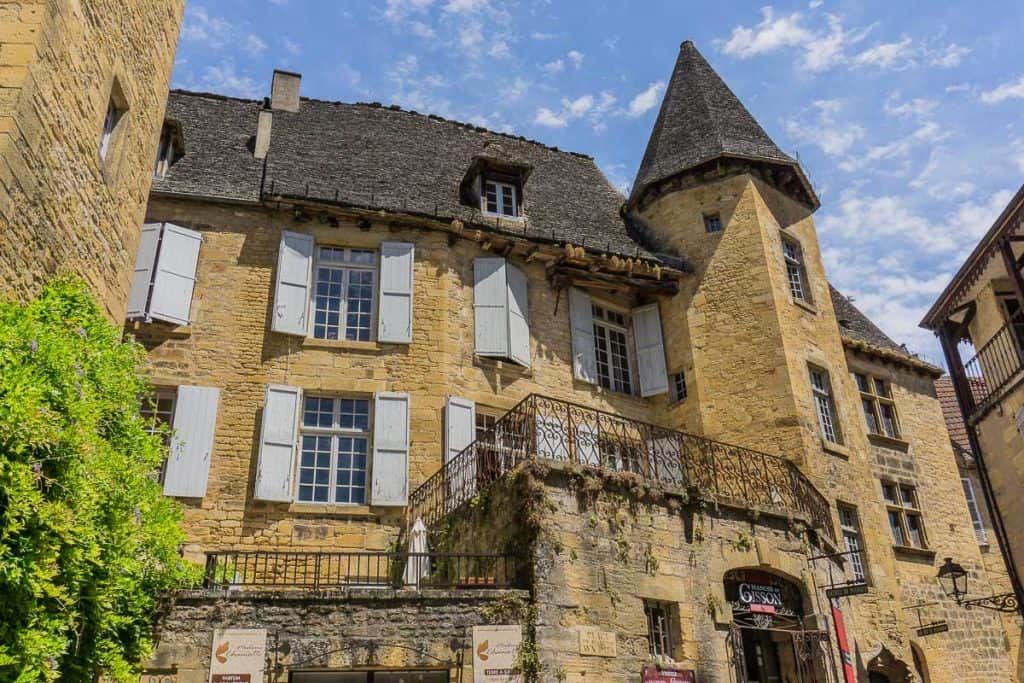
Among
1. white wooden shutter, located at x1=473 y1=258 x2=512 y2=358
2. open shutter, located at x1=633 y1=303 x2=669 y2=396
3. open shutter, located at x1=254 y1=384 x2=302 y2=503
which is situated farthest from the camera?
open shutter, located at x1=633 y1=303 x2=669 y2=396

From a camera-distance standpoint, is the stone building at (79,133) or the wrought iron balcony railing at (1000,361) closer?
the stone building at (79,133)

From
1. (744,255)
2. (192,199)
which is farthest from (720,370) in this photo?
(192,199)

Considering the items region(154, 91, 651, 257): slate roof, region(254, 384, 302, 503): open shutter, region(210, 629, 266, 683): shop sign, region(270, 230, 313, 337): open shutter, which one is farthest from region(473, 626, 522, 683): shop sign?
region(154, 91, 651, 257): slate roof

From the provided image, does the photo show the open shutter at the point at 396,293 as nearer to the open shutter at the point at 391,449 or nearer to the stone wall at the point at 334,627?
the open shutter at the point at 391,449

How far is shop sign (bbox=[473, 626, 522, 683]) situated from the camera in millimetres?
8031

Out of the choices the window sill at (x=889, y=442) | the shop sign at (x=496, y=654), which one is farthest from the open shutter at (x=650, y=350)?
the shop sign at (x=496, y=654)

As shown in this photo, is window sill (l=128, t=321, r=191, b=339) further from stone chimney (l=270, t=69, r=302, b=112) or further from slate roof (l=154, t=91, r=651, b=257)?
stone chimney (l=270, t=69, r=302, b=112)

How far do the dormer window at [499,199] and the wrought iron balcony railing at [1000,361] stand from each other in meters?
7.55

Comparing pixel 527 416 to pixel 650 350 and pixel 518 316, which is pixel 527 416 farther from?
pixel 650 350

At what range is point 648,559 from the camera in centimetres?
935

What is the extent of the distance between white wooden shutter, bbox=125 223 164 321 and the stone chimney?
5323mm

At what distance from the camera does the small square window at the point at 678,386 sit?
1458 cm

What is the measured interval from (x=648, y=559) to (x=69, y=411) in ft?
19.2

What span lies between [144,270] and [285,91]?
6272mm
